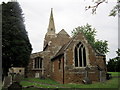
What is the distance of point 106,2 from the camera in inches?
334

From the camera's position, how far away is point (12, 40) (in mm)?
22812

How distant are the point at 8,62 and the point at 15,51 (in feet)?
8.20

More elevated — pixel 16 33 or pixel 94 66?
pixel 16 33

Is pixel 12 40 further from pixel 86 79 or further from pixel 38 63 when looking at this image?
pixel 86 79

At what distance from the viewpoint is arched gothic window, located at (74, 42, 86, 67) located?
21791 millimetres

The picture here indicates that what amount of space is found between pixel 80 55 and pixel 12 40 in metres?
10.4

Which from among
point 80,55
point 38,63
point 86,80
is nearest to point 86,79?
point 86,80

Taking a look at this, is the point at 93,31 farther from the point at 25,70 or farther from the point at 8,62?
the point at 8,62

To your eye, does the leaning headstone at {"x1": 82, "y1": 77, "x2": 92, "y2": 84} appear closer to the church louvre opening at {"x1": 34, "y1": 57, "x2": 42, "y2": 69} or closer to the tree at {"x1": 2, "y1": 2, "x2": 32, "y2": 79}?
the tree at {"x1": 2, "y1": 2, "x2": 32, "y2": 79}

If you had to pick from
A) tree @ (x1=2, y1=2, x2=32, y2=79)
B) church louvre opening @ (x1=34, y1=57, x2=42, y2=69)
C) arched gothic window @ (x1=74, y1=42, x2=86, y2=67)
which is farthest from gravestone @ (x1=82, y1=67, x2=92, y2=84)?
church louvre opening @ (x1=34, y1=57, x2=42, y2=69)

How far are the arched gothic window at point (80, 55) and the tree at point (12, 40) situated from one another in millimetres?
8046

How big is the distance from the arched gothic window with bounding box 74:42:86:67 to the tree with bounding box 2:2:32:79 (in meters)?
8.05

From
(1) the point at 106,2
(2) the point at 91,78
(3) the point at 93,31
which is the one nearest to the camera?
(1) the point at 106,2

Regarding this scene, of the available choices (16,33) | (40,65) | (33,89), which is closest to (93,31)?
(40,65)
